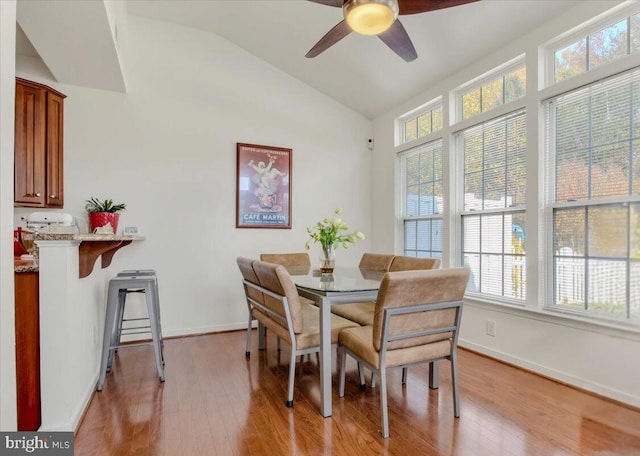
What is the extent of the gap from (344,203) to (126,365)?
3.06 m

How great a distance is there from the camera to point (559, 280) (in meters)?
2.67

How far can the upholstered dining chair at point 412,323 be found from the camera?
5.81 feet

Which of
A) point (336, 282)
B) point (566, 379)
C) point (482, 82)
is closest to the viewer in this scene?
point (336, 282)

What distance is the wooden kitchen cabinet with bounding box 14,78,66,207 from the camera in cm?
276

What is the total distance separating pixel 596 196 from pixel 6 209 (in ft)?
11.0

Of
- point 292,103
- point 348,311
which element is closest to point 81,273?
point 348,311

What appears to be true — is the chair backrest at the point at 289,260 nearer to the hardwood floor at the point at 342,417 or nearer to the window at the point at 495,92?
the hardwood floor at the point at 342,417

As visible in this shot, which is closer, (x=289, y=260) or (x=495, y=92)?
(x=495, y=92)

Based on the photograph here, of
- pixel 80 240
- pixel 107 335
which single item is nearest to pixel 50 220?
pixel 107 335

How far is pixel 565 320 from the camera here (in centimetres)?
252

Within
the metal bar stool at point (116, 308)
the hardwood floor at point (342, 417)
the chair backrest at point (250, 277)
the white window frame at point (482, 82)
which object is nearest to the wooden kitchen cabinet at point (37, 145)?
the metal bar stool at point (116, 308)

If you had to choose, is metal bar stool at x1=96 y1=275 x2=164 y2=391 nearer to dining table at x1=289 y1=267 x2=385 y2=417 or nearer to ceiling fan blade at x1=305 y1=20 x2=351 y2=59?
dining table at x1=289 y1=267 x2=385 y2=417

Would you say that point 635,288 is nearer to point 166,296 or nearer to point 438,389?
point 438,389

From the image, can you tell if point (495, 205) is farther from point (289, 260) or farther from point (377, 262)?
point (289, 260)
